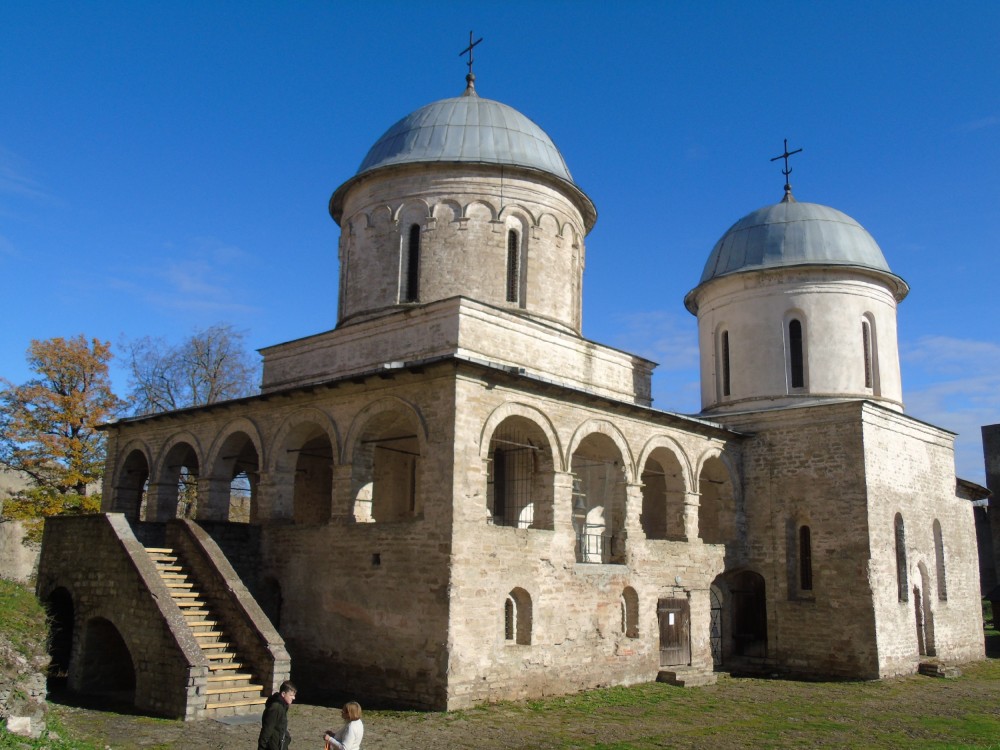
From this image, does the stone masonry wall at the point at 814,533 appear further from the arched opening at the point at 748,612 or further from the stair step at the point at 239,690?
the stair step at the point at 239,690

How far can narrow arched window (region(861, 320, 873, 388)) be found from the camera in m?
19.3

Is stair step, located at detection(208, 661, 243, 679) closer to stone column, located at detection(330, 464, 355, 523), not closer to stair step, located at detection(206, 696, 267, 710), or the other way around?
stair step, located at detection(206, 696, 267, 710)

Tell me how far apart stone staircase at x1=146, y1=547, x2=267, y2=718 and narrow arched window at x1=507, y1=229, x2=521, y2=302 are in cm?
766

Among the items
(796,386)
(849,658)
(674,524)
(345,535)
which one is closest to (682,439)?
(674,524)

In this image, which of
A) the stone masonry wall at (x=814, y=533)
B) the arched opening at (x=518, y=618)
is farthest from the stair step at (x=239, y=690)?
the stone masonry wall at (x=814, y=533)

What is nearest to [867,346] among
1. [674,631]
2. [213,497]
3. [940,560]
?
[940,560]

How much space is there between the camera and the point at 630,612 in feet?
50.2

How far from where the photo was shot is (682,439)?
55.6 feet

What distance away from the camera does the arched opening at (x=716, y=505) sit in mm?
18016

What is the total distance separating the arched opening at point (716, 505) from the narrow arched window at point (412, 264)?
6716 millimetres

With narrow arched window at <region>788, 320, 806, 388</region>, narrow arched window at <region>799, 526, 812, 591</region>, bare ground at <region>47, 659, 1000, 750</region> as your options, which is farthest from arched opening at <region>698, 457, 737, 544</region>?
bare ground at <region>47, 659, 1000, 750</region>

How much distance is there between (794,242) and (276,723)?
15.5 meters

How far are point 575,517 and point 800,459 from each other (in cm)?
464

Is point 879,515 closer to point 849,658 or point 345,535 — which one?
point 849,658
